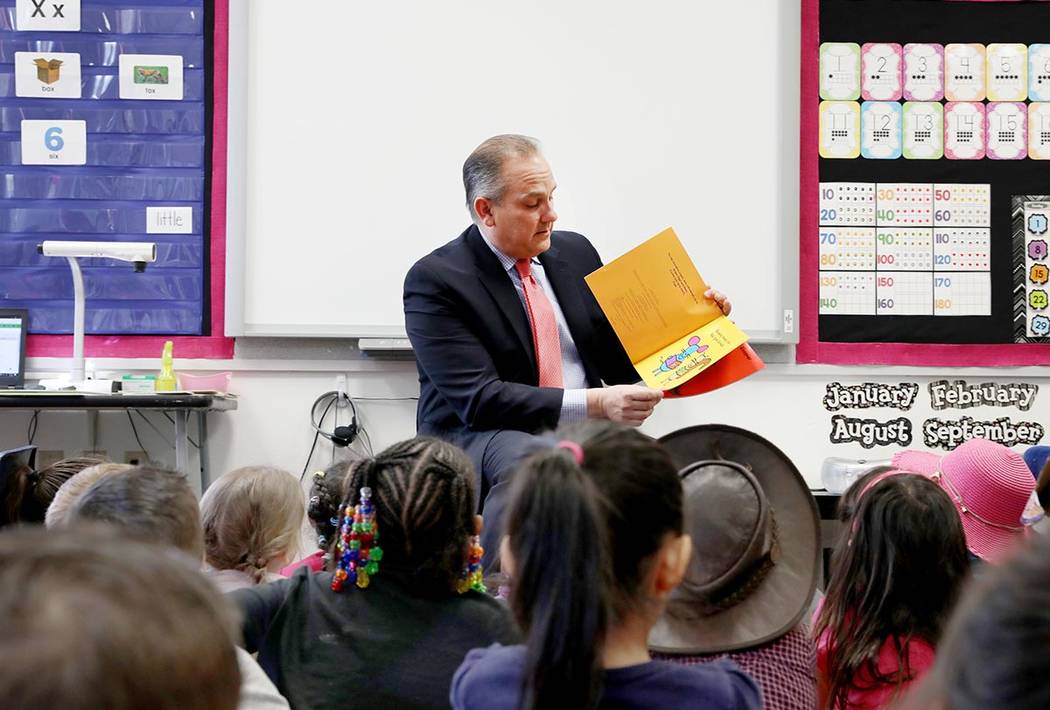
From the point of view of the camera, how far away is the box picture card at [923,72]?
11.8ft

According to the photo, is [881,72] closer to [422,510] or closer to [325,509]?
[325,509]

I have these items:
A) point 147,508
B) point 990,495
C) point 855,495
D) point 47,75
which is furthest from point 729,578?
point 47,75

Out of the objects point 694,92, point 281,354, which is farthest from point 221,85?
point 694,92

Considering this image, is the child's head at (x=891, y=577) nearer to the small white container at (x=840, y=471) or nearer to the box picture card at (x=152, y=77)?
Result: the small white container at (x=840, y=471)

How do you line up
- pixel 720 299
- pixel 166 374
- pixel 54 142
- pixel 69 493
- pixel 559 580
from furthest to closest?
pixel 54 142 < pixel 166 374 < pixel 720 299 < pixel 69 493 < pixel 559 580

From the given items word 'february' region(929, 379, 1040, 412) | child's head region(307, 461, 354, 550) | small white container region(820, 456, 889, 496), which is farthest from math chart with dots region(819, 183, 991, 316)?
child's head region(307, 461, 354, 550)

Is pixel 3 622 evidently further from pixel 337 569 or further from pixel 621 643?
pixel 337 569

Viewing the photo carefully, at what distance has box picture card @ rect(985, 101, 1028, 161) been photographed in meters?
3.59

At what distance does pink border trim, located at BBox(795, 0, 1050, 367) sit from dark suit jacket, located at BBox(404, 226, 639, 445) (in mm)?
1104

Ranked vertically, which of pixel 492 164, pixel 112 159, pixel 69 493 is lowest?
pixel 69 493

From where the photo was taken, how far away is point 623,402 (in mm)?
2346

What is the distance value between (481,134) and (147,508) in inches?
89.0

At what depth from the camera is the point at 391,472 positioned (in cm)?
146

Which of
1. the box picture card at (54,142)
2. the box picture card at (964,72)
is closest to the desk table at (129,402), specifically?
the box picture card at (54,142)
